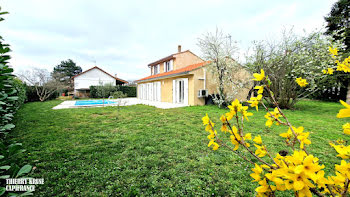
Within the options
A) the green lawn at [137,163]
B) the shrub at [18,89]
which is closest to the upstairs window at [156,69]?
the shrub at [18,89]

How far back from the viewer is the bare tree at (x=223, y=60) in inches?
352

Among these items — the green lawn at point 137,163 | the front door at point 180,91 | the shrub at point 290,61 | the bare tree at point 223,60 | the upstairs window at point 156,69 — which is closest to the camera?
the green lawn at point 137,163

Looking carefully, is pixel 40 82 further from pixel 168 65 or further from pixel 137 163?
pixel 137 163

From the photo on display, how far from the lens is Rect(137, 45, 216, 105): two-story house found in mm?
10414

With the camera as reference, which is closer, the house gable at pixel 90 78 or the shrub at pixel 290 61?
the shrub at pixel 290 61

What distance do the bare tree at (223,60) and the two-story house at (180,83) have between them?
955 millimetres

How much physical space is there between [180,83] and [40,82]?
17.5 meters

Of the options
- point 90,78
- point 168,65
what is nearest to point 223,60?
point 168,65

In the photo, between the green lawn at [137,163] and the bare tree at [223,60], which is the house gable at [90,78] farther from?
the green lawn at [137,163]

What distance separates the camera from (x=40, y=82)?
1695 cm

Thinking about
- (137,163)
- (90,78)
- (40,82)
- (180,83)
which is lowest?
(137,163)

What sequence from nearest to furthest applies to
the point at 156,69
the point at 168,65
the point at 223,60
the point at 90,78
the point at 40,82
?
the point at 223,60, the point at 168,65, the point at 40,82, the point at 156,69, the point at 90,78

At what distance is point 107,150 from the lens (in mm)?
3062

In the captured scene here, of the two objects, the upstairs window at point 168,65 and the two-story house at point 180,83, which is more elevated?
the upstairs window at point 168,65
